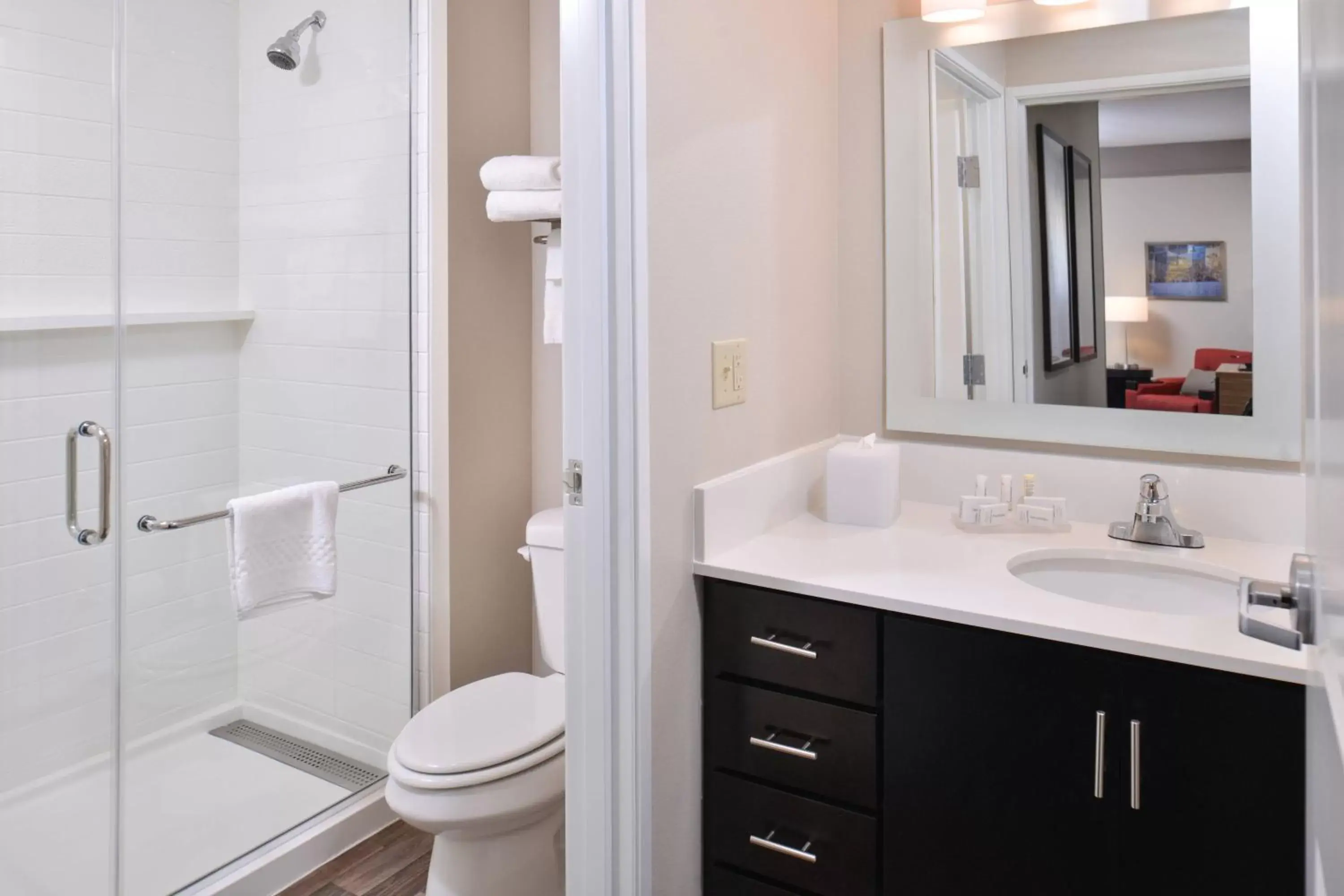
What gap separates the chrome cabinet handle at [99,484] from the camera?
5.93ft

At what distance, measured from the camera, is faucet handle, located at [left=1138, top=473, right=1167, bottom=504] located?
1643 mm

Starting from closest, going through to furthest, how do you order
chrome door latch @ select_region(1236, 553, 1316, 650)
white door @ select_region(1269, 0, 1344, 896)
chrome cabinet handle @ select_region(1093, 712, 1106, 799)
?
white door @ select_region(1269, 0, 1344, 896), chrome door latch @ select_region(1236, 553, 1316, 650), chrome cabinet handle @ select_region(1093, 712, 1106, 799)

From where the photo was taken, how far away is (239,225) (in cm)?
212

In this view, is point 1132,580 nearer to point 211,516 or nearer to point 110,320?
point 211,516

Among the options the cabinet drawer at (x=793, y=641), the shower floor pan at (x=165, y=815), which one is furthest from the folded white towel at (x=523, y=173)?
the shower floor pan at (x=165, y=815)

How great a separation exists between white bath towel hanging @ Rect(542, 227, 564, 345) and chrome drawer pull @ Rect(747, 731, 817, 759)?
3.29ft

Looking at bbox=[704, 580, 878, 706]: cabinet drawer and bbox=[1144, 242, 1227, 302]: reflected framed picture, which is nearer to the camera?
bbox=[704, 580, 878, 706]: cabinet drawer

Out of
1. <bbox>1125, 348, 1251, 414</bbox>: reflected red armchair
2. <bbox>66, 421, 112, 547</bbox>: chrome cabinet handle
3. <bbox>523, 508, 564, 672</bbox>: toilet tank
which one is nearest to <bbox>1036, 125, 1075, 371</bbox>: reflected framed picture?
<bbox>1125, 348, 1251, 414</bbox>: reflected red armchair

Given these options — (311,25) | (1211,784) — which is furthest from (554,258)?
(1211,784)

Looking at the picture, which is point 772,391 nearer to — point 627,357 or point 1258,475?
point 627,357

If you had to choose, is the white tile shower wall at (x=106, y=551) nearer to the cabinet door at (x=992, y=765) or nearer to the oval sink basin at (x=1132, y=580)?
the cabinet door at (x=992, y=765)

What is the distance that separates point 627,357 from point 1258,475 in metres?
1.10

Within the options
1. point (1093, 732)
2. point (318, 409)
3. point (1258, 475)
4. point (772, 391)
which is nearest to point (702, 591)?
point (772, 391)

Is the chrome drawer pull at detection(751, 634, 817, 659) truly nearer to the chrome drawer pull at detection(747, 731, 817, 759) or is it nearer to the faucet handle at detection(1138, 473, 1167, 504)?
the chrome drawer pull at detection(747, 731, 817, 759)
